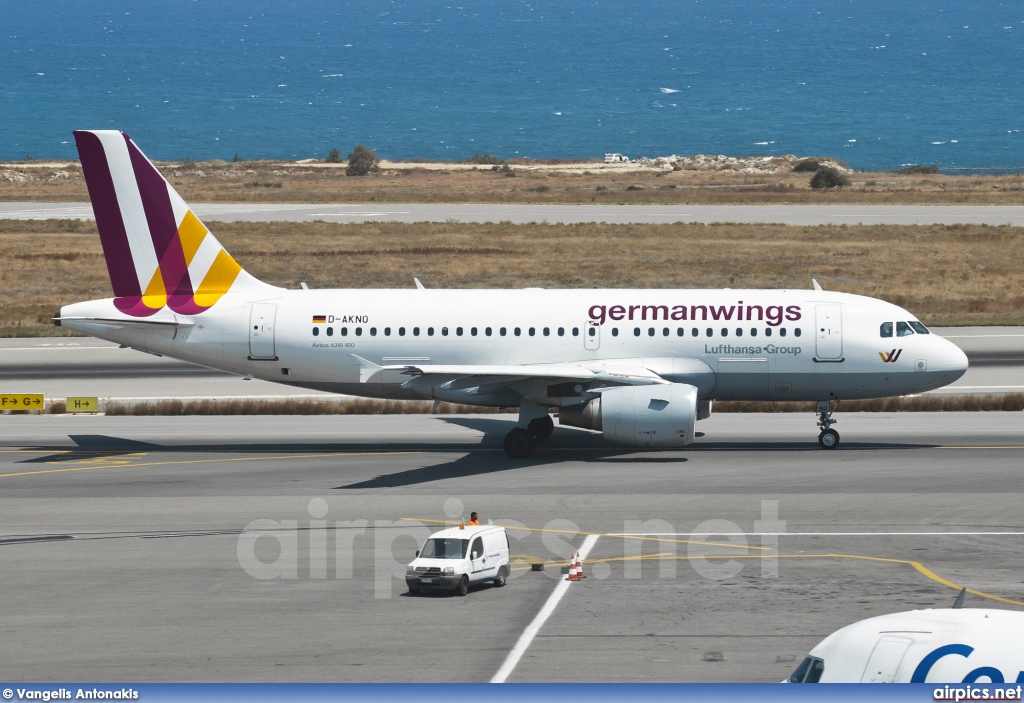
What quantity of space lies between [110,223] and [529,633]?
2344 cm

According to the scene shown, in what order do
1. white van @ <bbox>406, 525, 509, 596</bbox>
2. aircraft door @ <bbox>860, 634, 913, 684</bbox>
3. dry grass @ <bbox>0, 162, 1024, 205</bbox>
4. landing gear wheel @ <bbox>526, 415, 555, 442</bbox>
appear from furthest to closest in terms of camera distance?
dry grass @ <bbox>0, 162, 1024, 205</bbox> < landing gear wheel @ <bbox>526, 415, 555, 442</bbox> < white van @ <bbox>406, 525, 509, 596</bbox> < aircraft door @ <bbox>860, 634, 913, 684</bbox>

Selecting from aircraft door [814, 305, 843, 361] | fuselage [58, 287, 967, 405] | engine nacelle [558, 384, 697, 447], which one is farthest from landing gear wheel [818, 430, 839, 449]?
engine nacelle [558, 384, 697, 447]

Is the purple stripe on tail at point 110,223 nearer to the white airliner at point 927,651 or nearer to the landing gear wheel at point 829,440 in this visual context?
the landing gear wheel at point 829,440

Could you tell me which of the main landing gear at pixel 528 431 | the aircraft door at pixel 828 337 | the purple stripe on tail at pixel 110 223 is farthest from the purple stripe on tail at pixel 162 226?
the aircraft door at pixel 828 337

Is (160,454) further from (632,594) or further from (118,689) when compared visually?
(118,689)

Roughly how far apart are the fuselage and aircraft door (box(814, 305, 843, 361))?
0.09 feet

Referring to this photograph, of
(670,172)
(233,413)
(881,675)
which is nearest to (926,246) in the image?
(233,413)

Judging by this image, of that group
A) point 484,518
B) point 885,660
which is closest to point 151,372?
point 484,518

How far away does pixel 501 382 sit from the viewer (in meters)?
35.4

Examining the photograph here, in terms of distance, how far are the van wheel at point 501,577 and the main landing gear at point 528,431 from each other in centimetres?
1263

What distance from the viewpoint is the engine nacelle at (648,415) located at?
1340 inches

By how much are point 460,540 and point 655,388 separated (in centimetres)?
1260

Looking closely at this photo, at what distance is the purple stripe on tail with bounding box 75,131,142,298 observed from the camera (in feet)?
126

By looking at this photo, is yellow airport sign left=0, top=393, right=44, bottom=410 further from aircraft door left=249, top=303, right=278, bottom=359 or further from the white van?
the white van
